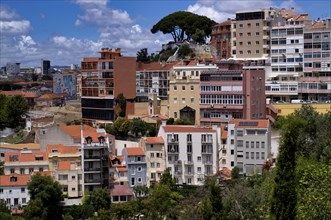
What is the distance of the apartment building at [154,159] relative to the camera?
39.8 m

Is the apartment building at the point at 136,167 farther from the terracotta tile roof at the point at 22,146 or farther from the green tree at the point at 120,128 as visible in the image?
the terracotta tile roof at the point at 22,146

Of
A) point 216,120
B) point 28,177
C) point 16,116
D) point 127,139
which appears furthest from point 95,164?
point 16,116

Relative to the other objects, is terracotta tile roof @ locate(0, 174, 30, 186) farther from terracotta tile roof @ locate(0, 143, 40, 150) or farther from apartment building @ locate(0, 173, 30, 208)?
terracotta tile roof @ locate(0, 143, 40, 150)

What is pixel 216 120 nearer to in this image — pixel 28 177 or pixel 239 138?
pixel 239 138

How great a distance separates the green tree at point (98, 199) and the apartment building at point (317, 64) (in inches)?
813

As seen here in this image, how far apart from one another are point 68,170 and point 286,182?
22697 mm

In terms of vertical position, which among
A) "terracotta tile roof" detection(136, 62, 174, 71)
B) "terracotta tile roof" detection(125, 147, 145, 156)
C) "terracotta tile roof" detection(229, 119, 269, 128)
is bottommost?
"terracotta tile roof" detection(125, 147, 145, 156)

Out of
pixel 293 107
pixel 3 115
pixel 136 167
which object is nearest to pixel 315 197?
pixel 136 167

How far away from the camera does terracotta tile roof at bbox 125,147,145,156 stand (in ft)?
129

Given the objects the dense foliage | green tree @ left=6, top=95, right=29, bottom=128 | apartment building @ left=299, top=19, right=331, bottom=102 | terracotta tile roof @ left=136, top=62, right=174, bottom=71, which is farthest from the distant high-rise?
apartment building @ left=299, top=19, right=331, bottom=102

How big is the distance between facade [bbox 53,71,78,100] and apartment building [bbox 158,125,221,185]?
46754 mm

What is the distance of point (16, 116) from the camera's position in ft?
180

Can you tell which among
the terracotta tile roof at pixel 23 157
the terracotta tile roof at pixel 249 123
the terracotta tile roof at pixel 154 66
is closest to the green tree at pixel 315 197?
the terracotta tile roof at pixel 249 123

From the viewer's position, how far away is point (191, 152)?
3962 centimetres
